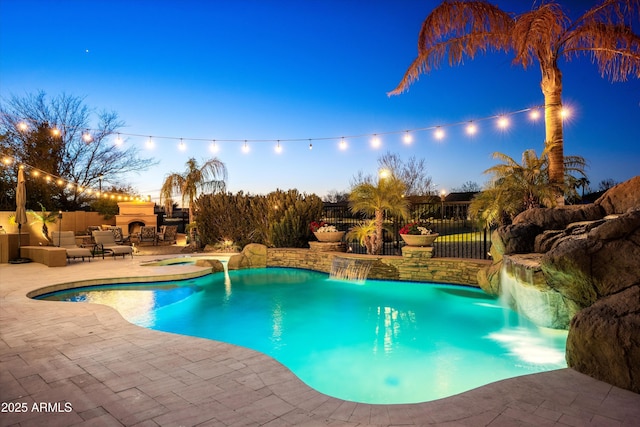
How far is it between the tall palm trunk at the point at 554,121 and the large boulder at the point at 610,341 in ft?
19.3

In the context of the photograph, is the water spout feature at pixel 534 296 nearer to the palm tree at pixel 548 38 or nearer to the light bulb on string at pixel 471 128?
the palm tree at pixel 548 38

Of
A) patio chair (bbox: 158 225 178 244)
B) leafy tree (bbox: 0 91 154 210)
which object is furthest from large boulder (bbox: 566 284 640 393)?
leafy tree (bbox: 0 91 154 210)

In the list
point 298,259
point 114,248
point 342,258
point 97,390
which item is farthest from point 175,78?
point 97,390

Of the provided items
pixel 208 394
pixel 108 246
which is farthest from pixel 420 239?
pixel 108 246

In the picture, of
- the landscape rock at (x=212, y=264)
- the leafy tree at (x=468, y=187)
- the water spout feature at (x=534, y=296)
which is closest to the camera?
the water spout feature at (x=534, y=296)

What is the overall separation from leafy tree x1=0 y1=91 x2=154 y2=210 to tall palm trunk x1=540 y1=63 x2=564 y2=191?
66.9 feet

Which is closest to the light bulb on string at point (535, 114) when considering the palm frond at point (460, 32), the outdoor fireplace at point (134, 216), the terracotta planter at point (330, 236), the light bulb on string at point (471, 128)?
the light bulb on string at point (471, 128)

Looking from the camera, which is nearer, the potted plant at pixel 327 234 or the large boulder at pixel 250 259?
the potted plant at pixel 327 234

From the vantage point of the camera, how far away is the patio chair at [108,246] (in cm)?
1256

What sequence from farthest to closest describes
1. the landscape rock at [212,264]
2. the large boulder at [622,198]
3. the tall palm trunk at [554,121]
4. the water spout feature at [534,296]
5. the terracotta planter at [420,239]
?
1. the landscape rock at [212,264]
2. the terracotta planter at [420,239]
3. the tall palm trunk at [554,121]
4. the large boulder at [622,198]
5. the water spout feature at [534,296]

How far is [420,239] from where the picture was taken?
9836mm

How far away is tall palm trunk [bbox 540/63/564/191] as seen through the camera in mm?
8797

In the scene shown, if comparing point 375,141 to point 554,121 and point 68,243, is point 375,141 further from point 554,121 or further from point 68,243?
point 68,243

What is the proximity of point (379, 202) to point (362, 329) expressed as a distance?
5.13m
